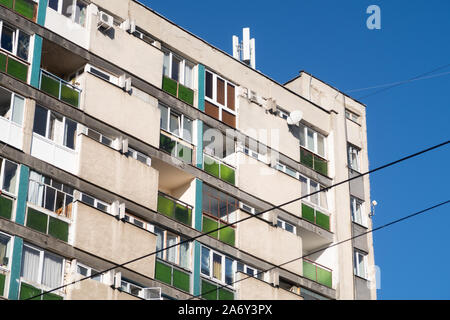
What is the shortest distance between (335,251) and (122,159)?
9.93 meters

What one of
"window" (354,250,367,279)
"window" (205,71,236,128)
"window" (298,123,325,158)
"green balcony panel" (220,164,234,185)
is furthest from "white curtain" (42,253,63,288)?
"window" (354,250,367,279)

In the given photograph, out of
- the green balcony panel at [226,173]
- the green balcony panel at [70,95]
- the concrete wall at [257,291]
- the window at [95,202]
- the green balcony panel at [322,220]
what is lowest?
the concrete wall at [257,291]

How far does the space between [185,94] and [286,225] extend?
5753 mm

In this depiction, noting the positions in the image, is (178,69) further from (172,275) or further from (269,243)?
(172,275)

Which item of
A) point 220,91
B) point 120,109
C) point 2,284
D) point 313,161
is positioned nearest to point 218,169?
point 220,91

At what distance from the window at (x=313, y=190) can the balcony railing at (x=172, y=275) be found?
7.29 metres

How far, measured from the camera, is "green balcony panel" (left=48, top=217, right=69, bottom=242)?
28.3m

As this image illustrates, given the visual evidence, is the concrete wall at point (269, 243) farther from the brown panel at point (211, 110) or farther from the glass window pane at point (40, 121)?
the glass window pane at point (40, 121)

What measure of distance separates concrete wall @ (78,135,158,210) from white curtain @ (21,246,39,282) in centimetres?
299

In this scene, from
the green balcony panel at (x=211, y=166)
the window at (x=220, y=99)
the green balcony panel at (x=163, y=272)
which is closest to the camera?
the green balcony panel at (x=163, y=272)

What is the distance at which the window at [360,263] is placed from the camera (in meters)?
38.1

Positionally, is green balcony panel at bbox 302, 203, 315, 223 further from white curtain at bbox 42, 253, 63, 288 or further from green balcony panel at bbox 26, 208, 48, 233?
green balcony panel at bbox 26, 208, 48, 233

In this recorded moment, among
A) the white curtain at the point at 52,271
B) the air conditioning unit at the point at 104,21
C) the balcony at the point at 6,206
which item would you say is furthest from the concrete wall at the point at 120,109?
the white curtain at the point at 52,271

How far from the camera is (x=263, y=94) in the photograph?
1469 inches
